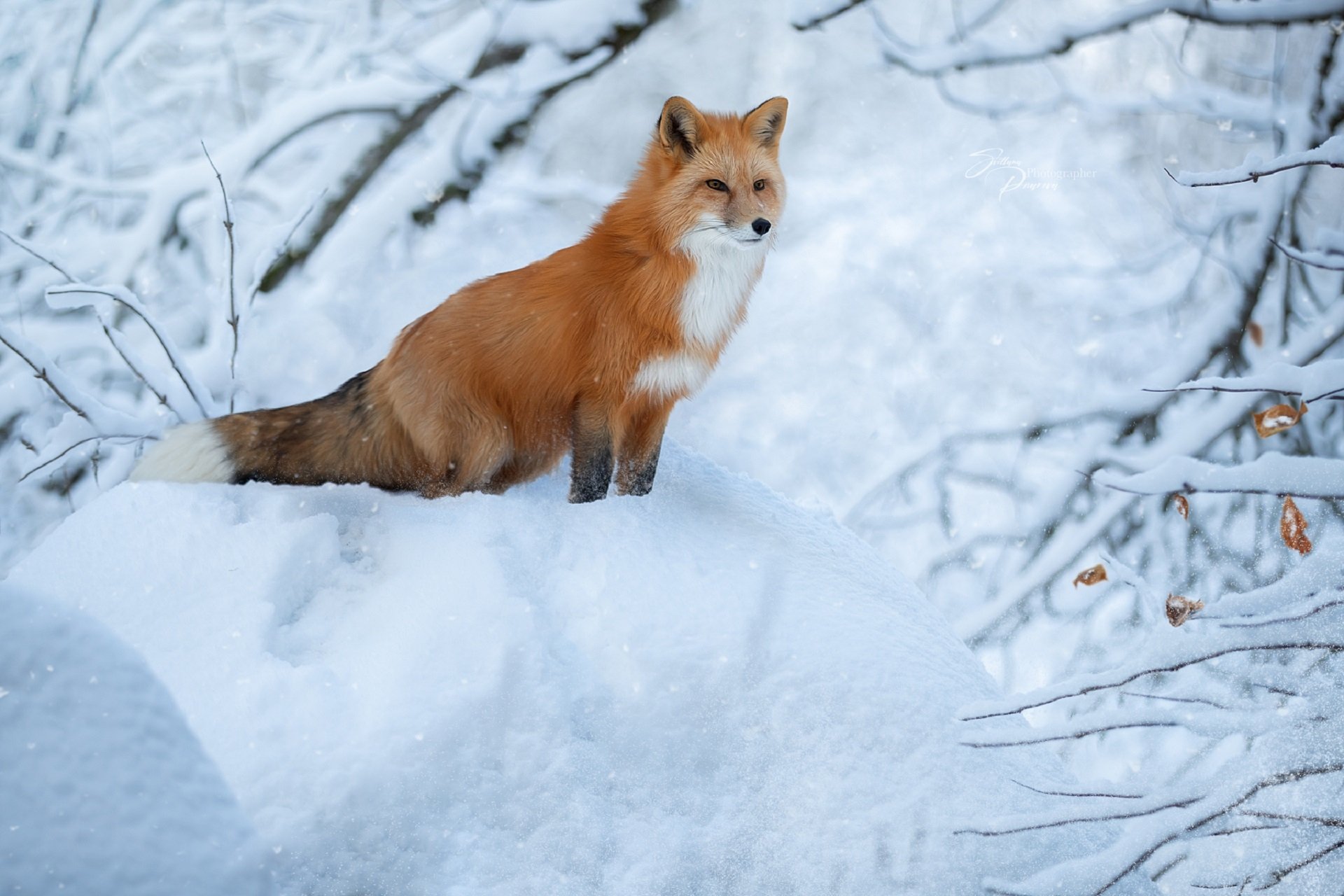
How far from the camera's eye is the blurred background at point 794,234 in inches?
117

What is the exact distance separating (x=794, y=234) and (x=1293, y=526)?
2956 millimetres

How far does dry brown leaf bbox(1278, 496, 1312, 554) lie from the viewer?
78.9 inches

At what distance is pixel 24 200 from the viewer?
393 centimetres

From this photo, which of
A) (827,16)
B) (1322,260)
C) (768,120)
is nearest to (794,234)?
(827,16)

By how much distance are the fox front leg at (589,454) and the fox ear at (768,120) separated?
29.1 inches

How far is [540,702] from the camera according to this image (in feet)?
4.41

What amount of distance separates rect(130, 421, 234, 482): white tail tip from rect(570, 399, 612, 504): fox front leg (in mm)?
735

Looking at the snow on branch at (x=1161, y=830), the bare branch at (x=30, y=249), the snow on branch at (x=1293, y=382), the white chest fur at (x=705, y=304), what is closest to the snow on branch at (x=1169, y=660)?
the snow on branch at (x=1161, y=830)

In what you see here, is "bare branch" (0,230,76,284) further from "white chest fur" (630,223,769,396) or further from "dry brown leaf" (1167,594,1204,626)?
"dry brown leaf" (1167,594,1204,626)

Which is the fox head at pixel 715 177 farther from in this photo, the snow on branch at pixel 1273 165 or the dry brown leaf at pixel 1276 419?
the dry brown leaf at pixel 1276 419

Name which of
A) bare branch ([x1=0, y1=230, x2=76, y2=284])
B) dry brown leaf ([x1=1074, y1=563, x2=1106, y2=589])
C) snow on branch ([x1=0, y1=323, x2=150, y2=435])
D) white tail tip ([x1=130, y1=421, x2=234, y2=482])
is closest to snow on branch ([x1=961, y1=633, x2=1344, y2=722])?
dry brown leaf ([x1=1074, y1=563, x2=1106, y2=589])

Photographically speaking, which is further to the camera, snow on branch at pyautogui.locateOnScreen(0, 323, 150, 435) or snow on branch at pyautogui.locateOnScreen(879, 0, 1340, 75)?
snow on branch at pyautogui.locateOnScreen(879, 0, 1340, 75)

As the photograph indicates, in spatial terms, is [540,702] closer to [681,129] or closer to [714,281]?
[714,281]

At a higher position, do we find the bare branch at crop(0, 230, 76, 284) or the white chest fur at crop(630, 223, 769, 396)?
the bare branch at crop(0, 230, 76, 284)
